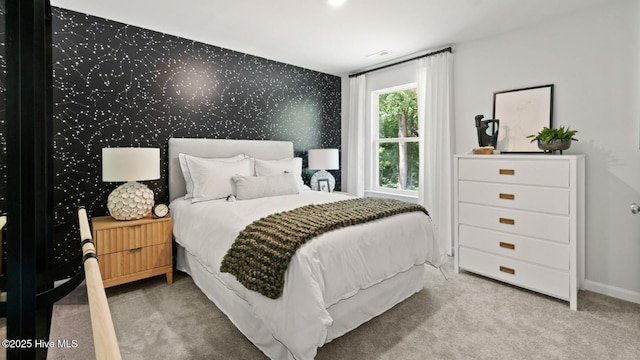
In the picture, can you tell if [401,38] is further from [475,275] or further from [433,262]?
[475,275]


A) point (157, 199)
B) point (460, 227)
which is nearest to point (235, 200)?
point (157, 199)

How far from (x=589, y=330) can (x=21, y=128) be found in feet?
9.73

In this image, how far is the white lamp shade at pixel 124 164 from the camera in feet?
8.13

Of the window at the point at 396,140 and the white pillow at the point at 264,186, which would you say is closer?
the white pillow at the point at 264,186

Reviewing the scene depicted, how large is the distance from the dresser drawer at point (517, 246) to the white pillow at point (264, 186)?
1.78 meters

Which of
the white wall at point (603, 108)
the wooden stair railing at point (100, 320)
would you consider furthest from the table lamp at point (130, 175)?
the white wall at point (603, 108)

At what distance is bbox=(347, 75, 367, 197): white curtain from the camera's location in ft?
14.9

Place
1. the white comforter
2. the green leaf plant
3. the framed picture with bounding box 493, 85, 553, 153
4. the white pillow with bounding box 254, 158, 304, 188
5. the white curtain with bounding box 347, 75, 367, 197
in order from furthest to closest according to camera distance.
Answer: the white curtain with bounding box 347, 75, 367, 197
the white pillow with bounding box 254, 158, 304, 188
the framed picture with bounding box 493, 85, 553, 153
the green leaf plant
the white comforter

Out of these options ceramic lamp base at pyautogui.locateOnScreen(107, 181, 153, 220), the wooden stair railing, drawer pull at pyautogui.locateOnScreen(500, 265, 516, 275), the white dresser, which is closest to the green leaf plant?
the white dresser

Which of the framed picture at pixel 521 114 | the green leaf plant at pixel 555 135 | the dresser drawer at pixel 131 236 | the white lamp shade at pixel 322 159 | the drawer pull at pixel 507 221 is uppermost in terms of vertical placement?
the framed picture at pixel 521 114

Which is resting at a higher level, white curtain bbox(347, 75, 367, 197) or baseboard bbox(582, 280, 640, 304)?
white curtain bbox(347, 75, 367, 197)

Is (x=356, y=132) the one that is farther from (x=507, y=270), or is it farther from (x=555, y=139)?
(x=507, y=270)

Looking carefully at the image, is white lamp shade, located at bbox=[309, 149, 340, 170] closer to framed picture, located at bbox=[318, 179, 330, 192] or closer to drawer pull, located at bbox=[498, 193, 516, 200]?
framed picture, located at bbox=[318, 179, 330, 192]

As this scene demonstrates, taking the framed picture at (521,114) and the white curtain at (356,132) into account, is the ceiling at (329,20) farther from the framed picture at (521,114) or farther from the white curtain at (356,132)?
the white curtain at (356,132)
